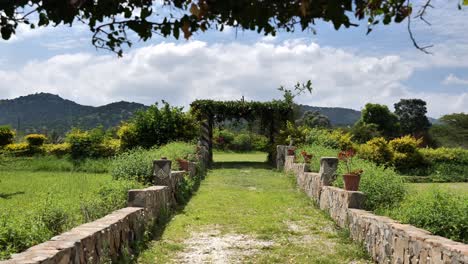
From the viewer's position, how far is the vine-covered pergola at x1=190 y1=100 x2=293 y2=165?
23406 mm

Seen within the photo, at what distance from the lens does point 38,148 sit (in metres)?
24.9

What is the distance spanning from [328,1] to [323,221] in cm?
734

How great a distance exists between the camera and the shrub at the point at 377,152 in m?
20.5

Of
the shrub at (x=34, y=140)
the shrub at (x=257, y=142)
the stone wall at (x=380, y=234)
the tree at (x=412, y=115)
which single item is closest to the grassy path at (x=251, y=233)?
the stone wall at (x=380, y=234)

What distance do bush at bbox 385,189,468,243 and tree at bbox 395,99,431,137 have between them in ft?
170

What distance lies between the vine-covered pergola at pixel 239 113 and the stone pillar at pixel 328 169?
11988mm

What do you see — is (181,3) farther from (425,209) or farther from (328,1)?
(425,209)

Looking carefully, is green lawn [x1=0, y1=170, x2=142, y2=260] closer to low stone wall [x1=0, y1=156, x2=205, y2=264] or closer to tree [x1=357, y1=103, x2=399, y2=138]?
low stone wall [x1=0, y1=156, x2=205, y2=264]

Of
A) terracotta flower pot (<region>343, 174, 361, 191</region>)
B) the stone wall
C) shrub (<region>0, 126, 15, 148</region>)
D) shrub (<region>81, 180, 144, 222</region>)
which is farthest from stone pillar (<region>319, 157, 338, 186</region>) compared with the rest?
shrub (<region>0, 126, 15, 148</region>)

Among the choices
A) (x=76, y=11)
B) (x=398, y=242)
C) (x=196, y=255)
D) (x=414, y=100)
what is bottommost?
(x=196, y=255)

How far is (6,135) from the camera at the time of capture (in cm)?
2617

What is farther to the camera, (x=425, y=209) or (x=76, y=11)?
(x=425, y=209)

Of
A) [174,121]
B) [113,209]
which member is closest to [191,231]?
[113,209]

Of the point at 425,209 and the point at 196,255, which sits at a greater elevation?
the point at 425,209
